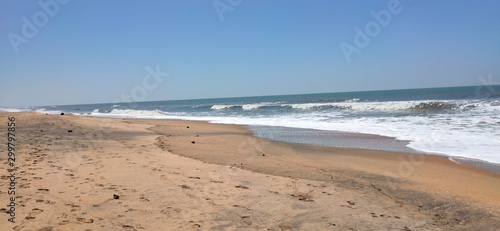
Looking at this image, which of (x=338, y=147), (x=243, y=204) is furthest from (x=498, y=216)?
(x=338, y=147)

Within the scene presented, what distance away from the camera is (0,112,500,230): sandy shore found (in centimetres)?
426

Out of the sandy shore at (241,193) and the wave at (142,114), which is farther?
the wave at (142,114)

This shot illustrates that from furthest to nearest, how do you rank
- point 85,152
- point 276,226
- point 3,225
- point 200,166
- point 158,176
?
point 85,152 → point 200,166 → point 158,176 → point 276,226 → point 3,225

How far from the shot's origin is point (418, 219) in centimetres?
456

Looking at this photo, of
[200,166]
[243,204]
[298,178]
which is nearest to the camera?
[243,204]

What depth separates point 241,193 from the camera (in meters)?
5.48

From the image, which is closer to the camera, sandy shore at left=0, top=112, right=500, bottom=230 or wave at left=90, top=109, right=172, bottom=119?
sandy shore at left=0, top=112, right=500, bottom=230

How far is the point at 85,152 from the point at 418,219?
25.3ft

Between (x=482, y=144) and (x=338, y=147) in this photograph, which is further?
(x=338, y=147)

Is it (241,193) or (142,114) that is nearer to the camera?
(241,193)

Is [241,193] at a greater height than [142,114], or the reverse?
[241,193]

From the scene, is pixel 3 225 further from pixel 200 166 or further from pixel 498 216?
pixel 498 216

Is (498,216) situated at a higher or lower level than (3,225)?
lower

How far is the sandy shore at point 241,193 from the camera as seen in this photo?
4.26 m
